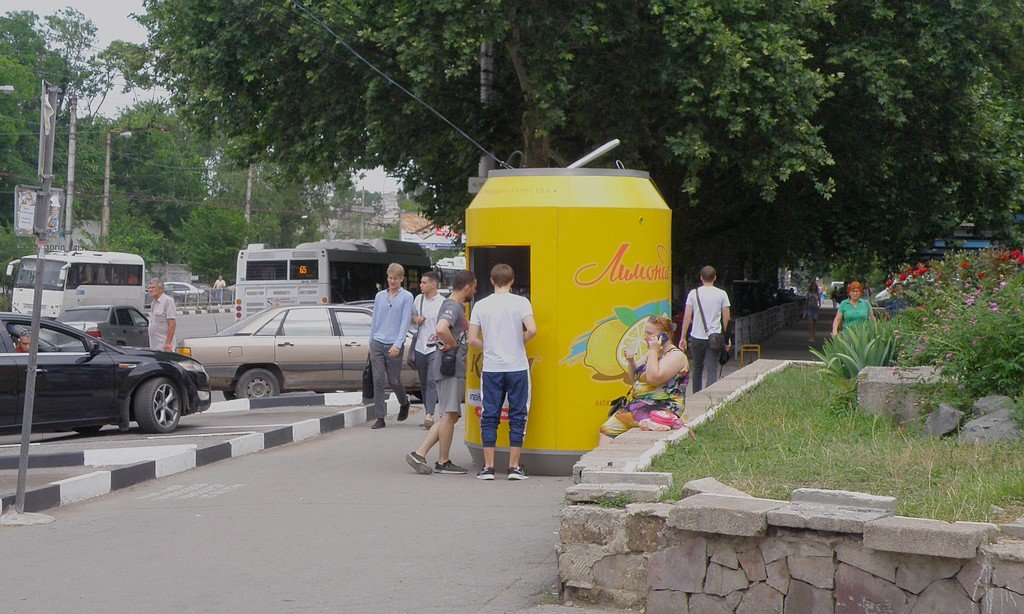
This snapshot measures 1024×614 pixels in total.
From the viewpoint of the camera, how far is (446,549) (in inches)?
291

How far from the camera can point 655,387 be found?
9.00 m

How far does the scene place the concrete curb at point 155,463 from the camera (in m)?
9.27

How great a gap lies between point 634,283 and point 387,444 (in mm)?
4080

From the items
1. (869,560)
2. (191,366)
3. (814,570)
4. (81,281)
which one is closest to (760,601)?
(814,570)

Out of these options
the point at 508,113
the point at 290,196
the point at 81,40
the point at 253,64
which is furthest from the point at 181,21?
the point at 290,196

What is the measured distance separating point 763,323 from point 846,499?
101 feet

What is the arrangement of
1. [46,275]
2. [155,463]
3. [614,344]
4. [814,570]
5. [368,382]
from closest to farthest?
[814,570] → [614,344] → [155,463] → [368,382] → [46,275]

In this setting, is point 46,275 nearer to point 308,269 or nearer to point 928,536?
point 308,269

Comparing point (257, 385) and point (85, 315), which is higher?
point (85, 315)

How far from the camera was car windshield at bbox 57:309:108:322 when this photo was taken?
2936 cm

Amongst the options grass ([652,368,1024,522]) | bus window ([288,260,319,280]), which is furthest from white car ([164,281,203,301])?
grass ([652,368,1024,522])

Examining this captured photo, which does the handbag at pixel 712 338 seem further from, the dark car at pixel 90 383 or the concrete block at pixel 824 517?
the concrete block at pixel 824 517

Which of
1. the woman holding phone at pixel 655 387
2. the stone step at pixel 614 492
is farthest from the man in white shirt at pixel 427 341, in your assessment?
the stone step at pixel 614 492

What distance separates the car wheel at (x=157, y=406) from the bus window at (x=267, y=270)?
21571mm
